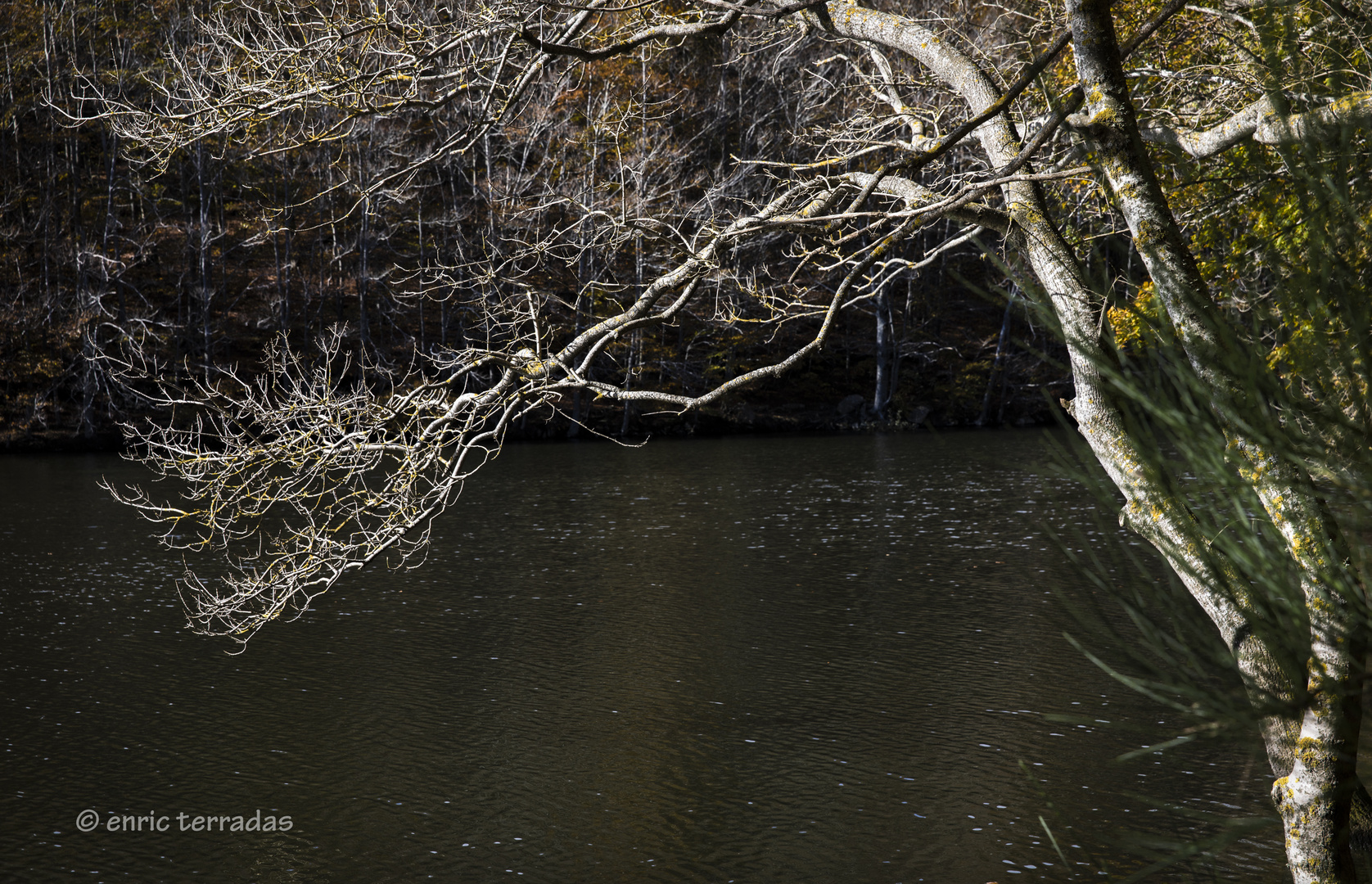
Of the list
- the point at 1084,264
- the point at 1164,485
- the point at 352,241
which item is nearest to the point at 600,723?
the point at 1084,264

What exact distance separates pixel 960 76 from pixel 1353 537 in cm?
431

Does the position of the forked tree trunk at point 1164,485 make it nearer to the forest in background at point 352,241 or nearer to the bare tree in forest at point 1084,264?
the bare tree in forest at point 1084,264

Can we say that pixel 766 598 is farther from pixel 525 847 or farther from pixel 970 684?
pixel 525 847

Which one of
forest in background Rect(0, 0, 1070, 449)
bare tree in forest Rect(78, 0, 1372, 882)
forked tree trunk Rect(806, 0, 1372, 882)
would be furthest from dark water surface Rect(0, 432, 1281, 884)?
forest in background Rect(0, 0, 1070, 449)

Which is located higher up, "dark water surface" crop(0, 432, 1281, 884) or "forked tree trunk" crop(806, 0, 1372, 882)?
"forked tree trunk" crop(806, 0, 1372, 882)

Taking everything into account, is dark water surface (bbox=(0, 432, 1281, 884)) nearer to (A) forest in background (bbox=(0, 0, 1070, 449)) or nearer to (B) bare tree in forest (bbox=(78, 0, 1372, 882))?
(B) bare tree in forest (bbox=(78, 0, 1372, 882))

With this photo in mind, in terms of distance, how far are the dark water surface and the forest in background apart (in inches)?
481

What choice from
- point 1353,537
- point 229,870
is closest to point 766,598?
point 229,870

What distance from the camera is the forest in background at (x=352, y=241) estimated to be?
25953mm

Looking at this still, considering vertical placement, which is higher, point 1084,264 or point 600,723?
point 1084,264

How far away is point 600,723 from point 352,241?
77.4ft

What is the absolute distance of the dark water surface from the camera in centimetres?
646

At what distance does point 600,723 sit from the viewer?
856 centimetres

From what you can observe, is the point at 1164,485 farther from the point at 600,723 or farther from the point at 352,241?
the point at 352,241
